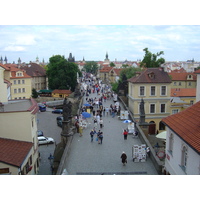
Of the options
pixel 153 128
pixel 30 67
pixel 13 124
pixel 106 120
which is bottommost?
pixel 153 128

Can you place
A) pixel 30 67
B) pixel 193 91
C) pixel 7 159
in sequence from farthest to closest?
pixel 30 67 < pixel 193 91 < pixel 7 159

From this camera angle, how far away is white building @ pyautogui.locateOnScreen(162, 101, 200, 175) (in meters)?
9.86

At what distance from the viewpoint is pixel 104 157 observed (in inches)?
650

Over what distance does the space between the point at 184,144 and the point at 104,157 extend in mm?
6646

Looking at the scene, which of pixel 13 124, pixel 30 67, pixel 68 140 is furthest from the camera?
pixel 30 67

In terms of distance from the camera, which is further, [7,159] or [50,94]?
[50,94]

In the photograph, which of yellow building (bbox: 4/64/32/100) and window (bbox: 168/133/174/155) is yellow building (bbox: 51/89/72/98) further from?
window (bbox: 168/133/174/155)

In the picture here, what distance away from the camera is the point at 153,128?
3316cm

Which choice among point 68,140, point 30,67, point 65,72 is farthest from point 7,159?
point 30,67

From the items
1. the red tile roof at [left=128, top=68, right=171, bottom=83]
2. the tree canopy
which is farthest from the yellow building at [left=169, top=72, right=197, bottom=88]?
the red tile roof at [left=128, top=68, right=171, bottom=83]

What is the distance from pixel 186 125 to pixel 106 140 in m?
9.62

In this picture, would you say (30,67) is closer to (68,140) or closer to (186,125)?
(68,140)

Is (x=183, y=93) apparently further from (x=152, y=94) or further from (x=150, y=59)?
(x=150, y=59)

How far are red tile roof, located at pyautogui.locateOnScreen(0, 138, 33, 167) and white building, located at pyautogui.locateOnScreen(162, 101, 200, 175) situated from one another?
25.2 ft
